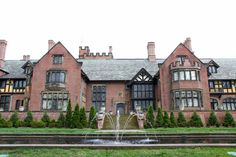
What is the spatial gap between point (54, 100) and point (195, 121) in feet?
56.5

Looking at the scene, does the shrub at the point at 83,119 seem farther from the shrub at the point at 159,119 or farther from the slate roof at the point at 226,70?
the slate roof at the point at 226,70

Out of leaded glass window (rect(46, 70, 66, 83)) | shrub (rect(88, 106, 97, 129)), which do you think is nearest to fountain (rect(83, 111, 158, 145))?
shrub (rect(88, 106, 97, 129))

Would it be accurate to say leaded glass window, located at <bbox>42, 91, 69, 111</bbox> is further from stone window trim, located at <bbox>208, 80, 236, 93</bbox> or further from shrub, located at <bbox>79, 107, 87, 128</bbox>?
stone window trim, located at <bbox>208, 80, 236, 93</bbox>

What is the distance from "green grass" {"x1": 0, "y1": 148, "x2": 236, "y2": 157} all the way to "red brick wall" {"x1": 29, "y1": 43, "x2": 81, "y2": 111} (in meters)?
19.8

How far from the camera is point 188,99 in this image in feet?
90.6

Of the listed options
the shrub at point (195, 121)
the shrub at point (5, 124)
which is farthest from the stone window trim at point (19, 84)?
the shrub at point (195, 121)

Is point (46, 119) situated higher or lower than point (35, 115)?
lower

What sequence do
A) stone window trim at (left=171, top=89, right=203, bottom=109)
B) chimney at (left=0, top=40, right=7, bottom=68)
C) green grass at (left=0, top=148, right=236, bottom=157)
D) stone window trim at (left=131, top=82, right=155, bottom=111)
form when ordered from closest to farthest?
green grass at (left=0, top=148, right=236, bottom=157)
stone window trim at (left=171, top=89, right=203, bottom=109)
stone window trim at (left=131, top=82, right=155, bottom=111)
chimney at (left=0, top=40, right=7, bottom=68)

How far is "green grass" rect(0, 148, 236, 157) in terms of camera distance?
8.83 meters

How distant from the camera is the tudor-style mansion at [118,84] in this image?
93.4 feet

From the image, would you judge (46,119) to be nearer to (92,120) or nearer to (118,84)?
(92,120)

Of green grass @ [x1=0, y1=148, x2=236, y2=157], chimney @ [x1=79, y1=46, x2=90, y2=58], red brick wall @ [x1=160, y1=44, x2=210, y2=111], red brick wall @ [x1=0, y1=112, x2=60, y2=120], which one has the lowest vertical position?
green grass @ [x1=0, y1=148, x2=236, y2=157]

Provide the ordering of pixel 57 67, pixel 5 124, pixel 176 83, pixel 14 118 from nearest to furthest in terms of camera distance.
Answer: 1. pixel 5 124
2. pixel 14 118
3. pixel 176 83
4. pixel 57 67

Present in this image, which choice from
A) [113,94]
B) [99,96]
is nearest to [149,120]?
[113,94]
